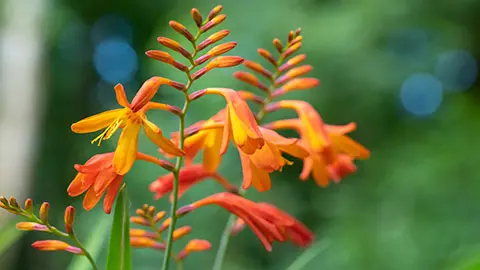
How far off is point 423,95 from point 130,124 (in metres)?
2.30

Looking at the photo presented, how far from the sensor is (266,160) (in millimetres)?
395

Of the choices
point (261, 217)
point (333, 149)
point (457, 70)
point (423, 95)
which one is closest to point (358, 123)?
point (423, 95)

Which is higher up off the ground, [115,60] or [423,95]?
[115,60]

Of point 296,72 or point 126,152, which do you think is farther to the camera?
point 296,72

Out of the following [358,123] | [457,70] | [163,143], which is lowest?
[358,123]

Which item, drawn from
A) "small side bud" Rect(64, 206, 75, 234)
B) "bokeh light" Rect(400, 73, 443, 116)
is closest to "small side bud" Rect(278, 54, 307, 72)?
"small side bud" Rect(64, 206, 75, 234)

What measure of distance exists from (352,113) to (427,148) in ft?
0.95

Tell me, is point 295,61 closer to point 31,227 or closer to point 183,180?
point 183,180

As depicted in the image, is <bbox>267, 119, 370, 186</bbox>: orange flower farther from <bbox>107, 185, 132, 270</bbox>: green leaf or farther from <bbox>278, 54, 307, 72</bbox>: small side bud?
<bbox>107, 185, 132, 270</bbox>: green leaf

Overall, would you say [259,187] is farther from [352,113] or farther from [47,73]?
[47,73]

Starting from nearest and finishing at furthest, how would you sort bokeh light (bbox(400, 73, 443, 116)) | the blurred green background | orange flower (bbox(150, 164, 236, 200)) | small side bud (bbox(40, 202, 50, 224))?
small side bud (bbox(40, 202, 50, 224))
orange flower (bbox(150, 164, 236, 200))
the blurred green background
bokeh light (bbox(400, 73, 443, 116))

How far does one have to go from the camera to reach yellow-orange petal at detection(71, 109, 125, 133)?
0.39m

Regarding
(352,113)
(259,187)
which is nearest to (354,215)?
(352,113)

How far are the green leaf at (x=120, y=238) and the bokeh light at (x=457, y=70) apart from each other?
2192 millimetres
